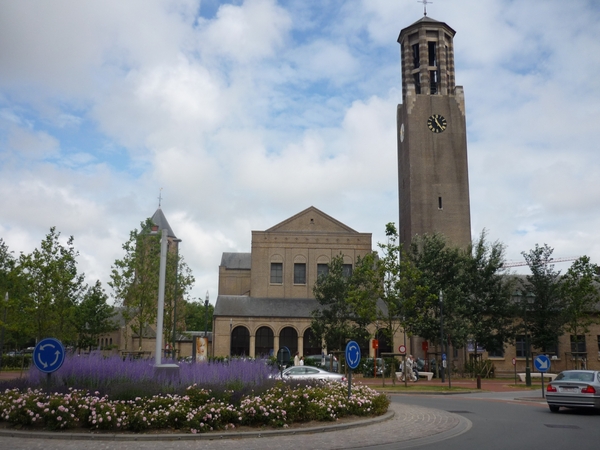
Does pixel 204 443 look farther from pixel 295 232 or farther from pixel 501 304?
pixel 295 232

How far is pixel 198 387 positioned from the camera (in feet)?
42.9

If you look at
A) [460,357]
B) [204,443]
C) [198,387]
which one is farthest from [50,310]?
[460,357]

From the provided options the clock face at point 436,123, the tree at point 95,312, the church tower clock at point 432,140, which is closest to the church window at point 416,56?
the church tower clock at point 432,140

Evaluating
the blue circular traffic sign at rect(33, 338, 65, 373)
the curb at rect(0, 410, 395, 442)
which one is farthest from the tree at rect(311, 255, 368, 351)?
the blue circular traffic sign at rect(33, 338, 65, 373)

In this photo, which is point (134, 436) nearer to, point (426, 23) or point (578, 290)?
point (578, 290)

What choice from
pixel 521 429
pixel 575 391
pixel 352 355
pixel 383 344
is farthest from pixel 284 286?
pixel 521 429

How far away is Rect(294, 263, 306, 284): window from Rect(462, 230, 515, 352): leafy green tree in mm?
19815

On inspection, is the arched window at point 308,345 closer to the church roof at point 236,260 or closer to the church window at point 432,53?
the church roof at point 236,260

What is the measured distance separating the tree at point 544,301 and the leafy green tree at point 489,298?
1.72 m

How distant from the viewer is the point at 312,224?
60.5m

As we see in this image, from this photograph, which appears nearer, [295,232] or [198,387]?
[198,387]

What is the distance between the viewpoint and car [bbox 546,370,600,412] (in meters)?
16.1

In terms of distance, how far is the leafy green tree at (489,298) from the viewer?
43.1 metres

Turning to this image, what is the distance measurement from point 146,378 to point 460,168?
5013cm
